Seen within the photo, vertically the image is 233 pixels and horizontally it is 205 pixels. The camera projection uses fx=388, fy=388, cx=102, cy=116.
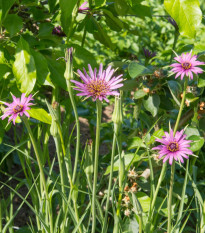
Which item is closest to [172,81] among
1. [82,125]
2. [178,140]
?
[178,140]

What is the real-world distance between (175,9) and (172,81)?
267mm

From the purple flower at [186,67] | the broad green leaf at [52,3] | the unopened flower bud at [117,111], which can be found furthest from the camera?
the broad green leaf at [52,3]

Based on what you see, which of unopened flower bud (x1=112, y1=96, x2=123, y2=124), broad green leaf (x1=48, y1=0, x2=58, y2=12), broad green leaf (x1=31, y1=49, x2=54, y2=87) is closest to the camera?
unopened flower bud (x1=112, y1=96, x2=123, y2=124)

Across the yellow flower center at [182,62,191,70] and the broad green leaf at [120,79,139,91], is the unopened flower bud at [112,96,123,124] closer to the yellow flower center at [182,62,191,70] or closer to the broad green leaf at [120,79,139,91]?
the yellow flower center at [182,62,191,70]

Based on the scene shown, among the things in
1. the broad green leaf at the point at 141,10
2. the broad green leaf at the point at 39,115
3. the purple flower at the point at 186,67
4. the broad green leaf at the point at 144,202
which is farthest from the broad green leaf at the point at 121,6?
the broad green leaf at the point at 144,202

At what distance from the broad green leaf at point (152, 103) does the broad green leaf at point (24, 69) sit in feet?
1.09

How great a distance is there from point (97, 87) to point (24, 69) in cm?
21

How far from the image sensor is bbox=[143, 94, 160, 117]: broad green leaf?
106 centimetres

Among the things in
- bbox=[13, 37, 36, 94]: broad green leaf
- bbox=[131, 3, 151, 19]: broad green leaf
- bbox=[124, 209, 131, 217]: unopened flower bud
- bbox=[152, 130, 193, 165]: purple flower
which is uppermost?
bbox=[131, 3, 151, 19]: broad green leaf

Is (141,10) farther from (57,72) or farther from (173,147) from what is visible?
(173,147)

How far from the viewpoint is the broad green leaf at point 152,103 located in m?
1.06

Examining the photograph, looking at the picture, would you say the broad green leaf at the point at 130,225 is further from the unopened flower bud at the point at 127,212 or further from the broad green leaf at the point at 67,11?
the broad green leaf at the point at 67,11

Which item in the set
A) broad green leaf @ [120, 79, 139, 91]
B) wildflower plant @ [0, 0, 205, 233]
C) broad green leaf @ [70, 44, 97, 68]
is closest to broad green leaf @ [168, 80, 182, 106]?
wildflower plant @ [0, 0, 205, 233]

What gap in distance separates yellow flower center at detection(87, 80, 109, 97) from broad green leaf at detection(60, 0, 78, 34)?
0.66 ft
